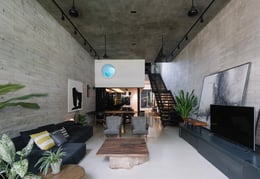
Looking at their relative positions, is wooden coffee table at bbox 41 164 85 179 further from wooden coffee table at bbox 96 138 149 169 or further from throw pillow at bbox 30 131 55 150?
throw pillow at bbox 30 131 55 150

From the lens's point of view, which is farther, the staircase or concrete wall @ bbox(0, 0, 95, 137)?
the staircase

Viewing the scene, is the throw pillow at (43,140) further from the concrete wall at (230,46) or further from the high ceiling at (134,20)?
the concrete wall at (230,46)

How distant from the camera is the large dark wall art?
372cm

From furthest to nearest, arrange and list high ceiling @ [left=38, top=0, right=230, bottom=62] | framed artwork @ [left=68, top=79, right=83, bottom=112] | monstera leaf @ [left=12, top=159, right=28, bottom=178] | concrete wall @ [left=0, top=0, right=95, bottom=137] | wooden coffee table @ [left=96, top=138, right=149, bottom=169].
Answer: framed artwork @ [left=68, top=79, right=83, bottom=112], high ceiling @ [left=38, top=0, right=230, bottom=62], wooden coffee table @ [left=96, top=138, right=149, bottom=169], concrete wall @ [left=0, top=0, right=95, bottom=137], monstera leaf @ [left=12, top=159, right=28, bottom=178]

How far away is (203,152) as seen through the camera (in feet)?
13.4

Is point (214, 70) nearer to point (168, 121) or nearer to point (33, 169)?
point (168, 121)

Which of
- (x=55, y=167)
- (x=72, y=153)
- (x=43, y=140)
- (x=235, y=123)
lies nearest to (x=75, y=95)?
(x=43, y=140)


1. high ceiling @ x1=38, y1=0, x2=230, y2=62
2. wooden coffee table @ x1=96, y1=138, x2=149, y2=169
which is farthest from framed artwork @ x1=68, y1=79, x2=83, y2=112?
wooden coffee table @ x1=96, y1=138, x2=149, y2=169

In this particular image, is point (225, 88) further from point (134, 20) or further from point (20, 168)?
point (20, 168)

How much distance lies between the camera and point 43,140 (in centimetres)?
355

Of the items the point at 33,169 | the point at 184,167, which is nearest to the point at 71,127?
the point at 33,169

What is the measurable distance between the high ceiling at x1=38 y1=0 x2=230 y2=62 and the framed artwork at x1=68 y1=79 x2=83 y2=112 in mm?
1913

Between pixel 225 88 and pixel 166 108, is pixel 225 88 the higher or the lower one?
the higher one

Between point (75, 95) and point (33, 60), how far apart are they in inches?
110
